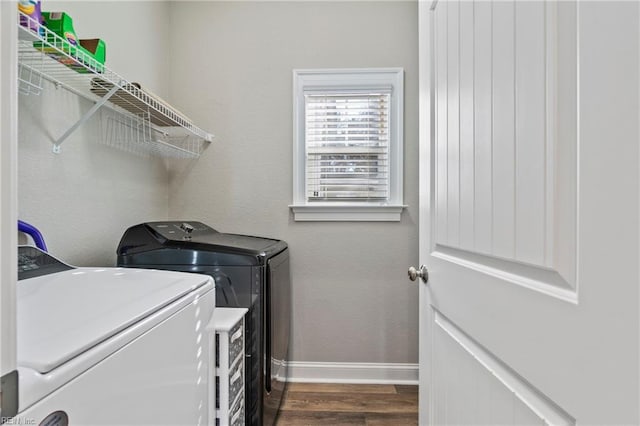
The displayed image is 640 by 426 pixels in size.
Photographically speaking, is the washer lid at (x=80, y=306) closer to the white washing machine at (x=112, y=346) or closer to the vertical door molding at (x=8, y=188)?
the white washing machine at (x=112, y=346)

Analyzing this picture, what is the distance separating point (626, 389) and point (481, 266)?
1.18ft

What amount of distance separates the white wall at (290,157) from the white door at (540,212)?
1.22m

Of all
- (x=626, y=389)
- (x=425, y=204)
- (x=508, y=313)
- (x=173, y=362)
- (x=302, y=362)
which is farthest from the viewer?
(x=302, y=362)

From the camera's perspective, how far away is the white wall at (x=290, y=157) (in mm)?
2146

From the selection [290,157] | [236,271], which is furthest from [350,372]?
[290,157]

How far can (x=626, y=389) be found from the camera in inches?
15.2

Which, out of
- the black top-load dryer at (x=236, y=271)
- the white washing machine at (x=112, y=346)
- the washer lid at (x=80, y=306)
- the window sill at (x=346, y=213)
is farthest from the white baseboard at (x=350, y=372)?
the washer lid at (x=80, y=306)

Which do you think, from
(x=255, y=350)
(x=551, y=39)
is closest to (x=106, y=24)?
(x=255, y=350)

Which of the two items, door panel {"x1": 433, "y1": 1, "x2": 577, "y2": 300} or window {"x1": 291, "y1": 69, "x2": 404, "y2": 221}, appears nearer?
door panel {"x1": 433, "y1": 1, "x2": 577, "y2": 300}

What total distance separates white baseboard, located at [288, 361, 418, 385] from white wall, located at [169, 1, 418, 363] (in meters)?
0.04

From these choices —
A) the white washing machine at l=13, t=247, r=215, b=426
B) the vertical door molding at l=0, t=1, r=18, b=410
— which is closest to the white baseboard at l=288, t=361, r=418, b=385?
the white washing machine at l=13, t=247, r=215, b=426

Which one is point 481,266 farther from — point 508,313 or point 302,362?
point 302,362

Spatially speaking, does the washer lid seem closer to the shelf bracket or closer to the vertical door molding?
the vertical door molding

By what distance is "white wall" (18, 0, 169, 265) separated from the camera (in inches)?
46.9
